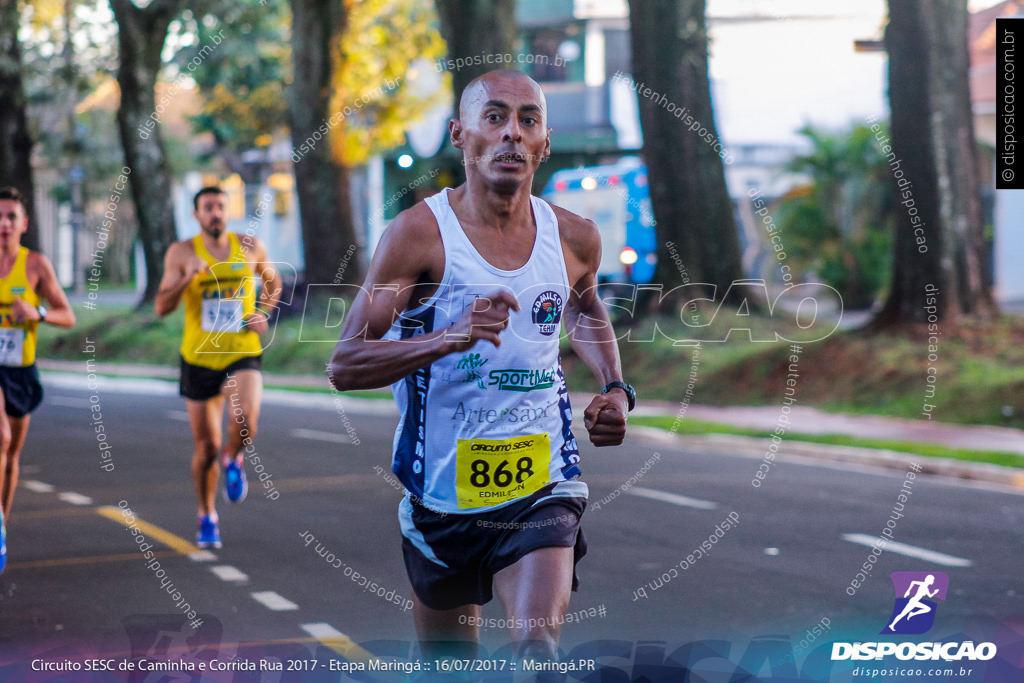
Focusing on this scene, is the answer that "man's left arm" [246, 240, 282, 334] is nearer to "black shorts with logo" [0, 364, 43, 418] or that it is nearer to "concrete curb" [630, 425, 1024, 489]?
"black shorts with logo" [0, 364, 43, 418]

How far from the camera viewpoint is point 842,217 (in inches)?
1035

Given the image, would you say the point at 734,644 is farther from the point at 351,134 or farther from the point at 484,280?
the point at 351,134

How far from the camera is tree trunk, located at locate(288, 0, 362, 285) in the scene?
24719mm

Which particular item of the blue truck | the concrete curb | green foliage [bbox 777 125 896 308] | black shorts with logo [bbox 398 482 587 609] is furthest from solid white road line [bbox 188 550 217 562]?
green foliage [bbox 777 125 896 308]

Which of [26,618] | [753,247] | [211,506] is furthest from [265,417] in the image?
[753,247]

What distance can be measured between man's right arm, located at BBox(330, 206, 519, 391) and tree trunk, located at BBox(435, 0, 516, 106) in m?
14.2

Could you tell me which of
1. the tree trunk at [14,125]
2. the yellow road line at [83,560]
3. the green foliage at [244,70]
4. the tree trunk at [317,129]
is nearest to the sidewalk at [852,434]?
the yellow road line at [83,560]

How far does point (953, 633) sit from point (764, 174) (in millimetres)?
30859

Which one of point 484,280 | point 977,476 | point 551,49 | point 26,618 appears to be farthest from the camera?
point 551,49

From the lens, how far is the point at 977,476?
1119cm

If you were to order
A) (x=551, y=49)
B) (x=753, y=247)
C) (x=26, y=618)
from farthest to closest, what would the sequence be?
1. (x=551, y=49)
2. (x=753, y=247)
3. (x=26, y=618)

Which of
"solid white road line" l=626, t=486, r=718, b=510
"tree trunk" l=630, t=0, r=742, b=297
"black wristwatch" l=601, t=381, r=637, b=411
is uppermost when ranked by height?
"tree trunk" l=630, t=0, r=742, b=297

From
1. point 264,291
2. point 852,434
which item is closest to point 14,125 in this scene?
point 852,434

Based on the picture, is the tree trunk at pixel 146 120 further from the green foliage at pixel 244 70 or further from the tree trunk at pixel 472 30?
the tree trunk at pixel 472 30
